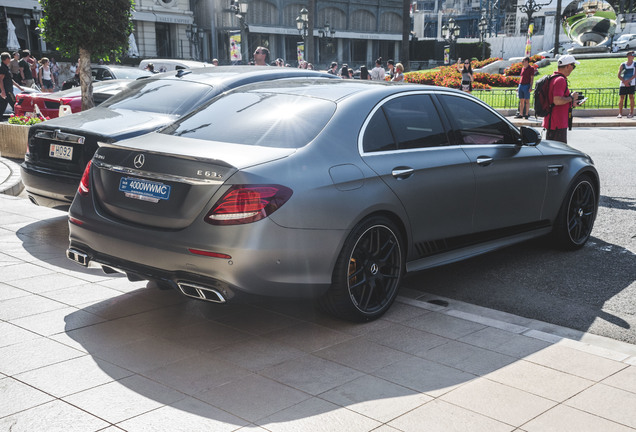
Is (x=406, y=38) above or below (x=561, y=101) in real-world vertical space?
above

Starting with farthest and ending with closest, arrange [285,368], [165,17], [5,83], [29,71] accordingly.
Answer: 1. [165,17]
2. [29,71]
3. [5,83]
4. [285,368]

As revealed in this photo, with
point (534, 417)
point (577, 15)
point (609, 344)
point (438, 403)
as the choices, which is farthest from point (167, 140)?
point (577, 15)

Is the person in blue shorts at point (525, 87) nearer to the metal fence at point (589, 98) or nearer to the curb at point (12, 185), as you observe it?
the metal fence at point (589, 98)

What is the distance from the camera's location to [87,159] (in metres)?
6.67

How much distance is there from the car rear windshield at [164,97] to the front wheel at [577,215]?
3670 mm

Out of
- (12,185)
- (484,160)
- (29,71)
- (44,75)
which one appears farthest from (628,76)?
(44,75)

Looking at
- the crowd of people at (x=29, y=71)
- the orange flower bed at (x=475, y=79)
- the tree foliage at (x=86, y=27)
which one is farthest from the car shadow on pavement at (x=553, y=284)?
the orange flower bed at (x=475, y=79)

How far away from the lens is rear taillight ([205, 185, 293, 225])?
4.11 m

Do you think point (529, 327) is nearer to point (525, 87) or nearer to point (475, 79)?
point (525, 87)

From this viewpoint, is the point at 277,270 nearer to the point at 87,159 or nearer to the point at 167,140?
the point at 167,140

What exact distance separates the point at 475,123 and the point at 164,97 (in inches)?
135

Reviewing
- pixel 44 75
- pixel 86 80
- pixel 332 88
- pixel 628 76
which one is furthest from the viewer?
pixel 44 75

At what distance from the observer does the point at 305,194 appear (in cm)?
427

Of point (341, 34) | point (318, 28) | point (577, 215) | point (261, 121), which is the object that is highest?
point (318, 28)
